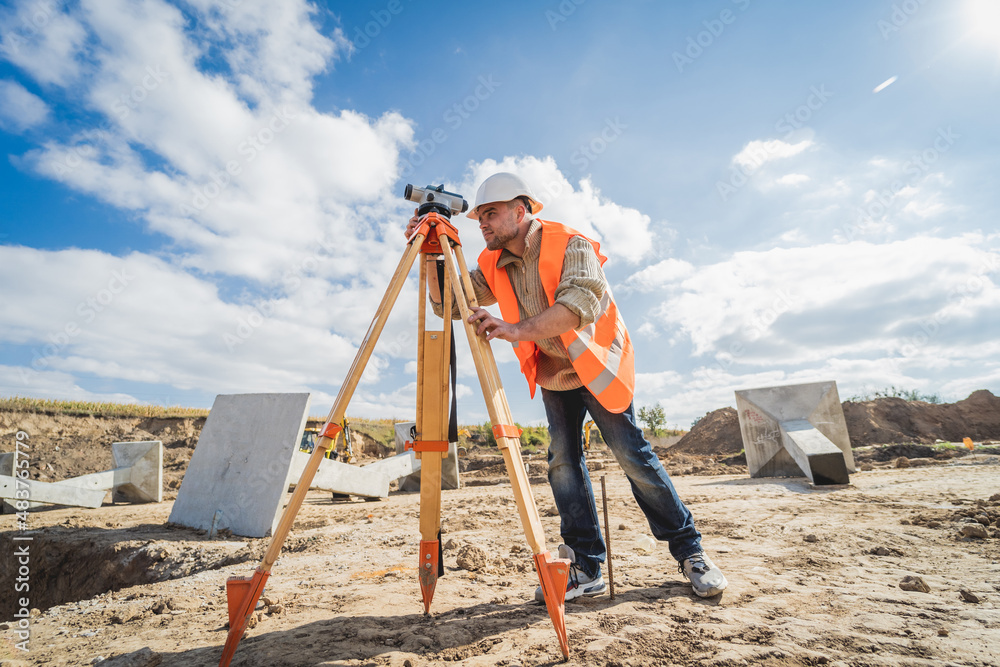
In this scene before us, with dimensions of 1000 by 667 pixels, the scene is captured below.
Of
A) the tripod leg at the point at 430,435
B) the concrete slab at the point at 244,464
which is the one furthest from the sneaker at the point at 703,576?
the concrete slab at the point at 244,464

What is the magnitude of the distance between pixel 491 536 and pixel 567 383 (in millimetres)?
2148

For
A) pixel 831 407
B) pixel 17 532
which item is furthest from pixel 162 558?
pixel 831 407

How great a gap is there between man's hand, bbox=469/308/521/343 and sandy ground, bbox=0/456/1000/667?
4.26 ft

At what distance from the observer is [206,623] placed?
2377 millimetres

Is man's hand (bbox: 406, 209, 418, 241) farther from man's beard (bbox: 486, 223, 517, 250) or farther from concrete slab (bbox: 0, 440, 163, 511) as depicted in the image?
concrete slab (bbox: 0, 440, 163, 511)

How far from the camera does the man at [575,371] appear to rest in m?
2.37

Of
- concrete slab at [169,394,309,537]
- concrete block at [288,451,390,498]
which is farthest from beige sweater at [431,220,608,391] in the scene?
concrete block at [288,451,390,498]

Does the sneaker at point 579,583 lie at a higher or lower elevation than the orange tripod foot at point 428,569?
lower

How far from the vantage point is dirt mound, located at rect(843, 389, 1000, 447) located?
16.1m

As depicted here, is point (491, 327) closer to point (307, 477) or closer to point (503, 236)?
point (503, 236)

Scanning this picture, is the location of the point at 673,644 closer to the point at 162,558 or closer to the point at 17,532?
the point at 162,558

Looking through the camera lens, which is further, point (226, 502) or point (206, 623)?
point (226, 502)

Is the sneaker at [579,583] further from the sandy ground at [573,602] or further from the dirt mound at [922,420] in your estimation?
the dirt mound at [922,420]

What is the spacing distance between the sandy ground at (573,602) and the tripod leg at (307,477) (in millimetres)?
203
